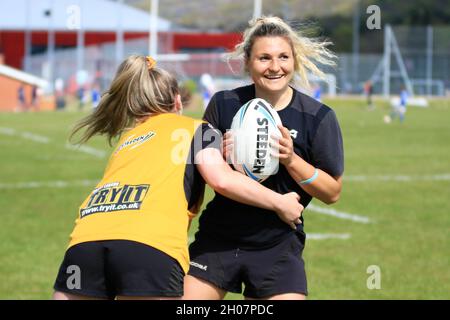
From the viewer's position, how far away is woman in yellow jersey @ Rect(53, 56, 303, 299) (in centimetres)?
447

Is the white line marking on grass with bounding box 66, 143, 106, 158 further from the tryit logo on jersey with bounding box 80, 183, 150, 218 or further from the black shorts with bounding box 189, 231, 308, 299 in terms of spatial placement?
the tryit logo on jersey with bounding box 80, 183, 150, 218

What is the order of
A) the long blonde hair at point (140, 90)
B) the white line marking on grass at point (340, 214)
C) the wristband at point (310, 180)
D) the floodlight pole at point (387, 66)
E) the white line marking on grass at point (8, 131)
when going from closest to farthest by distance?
the long blonde hair at point (140, 90) < the wristband at point (310, 180) < the white line marking on grass at point (340, 214) < the white line marking on grass at point (8, 131) < the floodlight pole at point (387, 66)

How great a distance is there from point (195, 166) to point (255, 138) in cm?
42

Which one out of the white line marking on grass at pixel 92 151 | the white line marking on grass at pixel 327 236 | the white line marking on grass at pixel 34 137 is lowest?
the white line marking on grass at pixel 34 137

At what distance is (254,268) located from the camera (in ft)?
17.3

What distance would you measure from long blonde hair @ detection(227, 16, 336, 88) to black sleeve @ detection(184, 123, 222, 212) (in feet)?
2.54

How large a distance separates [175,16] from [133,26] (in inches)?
1596

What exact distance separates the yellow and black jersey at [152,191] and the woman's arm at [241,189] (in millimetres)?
69

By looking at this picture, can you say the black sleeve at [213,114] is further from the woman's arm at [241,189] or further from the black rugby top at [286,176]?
the woman's arm at [241,189]

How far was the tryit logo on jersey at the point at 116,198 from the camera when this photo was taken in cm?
456

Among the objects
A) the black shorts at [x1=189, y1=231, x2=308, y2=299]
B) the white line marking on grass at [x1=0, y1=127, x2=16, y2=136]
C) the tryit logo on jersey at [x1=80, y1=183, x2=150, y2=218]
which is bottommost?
the white line marking on grass at [x1=0, y1=127, x2=16, y2=136]

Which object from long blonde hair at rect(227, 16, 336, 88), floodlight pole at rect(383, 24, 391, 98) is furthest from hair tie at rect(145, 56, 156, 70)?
floodlight pole at rect(383, 24, 391, 98)

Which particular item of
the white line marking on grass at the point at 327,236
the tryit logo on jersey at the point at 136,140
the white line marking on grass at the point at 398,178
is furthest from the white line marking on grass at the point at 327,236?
the tryit logo on jersey at the point at 136,140
